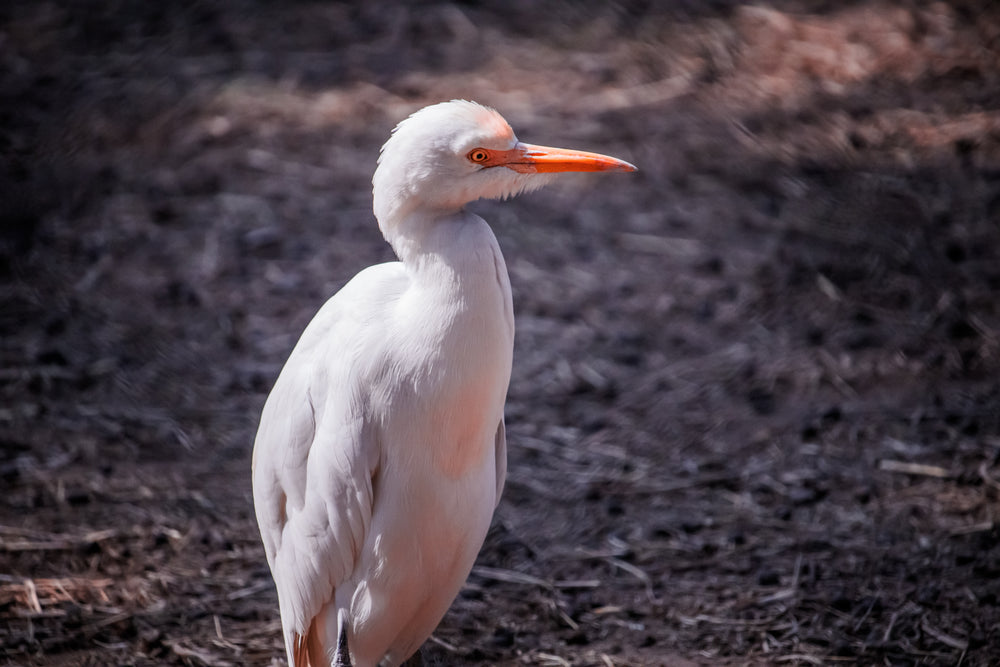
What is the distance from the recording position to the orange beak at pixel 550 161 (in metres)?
2.67

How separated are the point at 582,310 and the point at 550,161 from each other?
9.30 feet

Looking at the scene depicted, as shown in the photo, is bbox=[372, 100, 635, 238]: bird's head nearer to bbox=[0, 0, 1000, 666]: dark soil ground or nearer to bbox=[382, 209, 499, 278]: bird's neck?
bbox=[382, 209, 499, 278]: bird's neck

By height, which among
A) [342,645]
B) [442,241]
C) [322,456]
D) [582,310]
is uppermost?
[442,241]

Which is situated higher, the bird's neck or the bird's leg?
the bird's neck

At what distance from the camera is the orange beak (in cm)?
267

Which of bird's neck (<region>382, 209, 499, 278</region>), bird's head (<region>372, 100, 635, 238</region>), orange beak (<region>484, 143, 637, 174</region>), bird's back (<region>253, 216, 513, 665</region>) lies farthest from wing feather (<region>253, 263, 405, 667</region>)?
orange beak (<region>484, 143, 637, 174</region>)

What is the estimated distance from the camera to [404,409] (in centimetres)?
273

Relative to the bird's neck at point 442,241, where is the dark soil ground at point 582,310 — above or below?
below

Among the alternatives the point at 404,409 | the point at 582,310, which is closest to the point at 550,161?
the point at 404,409

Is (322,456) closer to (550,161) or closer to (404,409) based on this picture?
(404,409)

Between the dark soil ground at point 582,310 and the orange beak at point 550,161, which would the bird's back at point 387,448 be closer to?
the orange beak at point 550,161

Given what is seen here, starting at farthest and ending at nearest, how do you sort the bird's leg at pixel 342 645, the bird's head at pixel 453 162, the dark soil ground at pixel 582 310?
the dark soil ground at pixel 582 310, the bird's leg at pixel 342 645, the bird's head at pixel 453 162

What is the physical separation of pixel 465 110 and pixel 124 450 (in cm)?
262

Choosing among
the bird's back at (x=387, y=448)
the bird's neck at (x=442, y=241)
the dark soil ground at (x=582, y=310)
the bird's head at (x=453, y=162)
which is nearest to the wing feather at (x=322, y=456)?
the bird's back at (x=387, y=448)
